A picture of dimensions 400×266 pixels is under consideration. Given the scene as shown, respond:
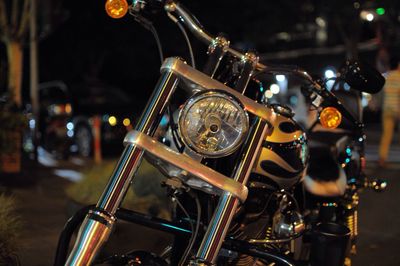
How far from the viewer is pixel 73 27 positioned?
A: 77.2 ft

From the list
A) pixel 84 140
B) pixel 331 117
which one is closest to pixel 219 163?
pixel 331 117

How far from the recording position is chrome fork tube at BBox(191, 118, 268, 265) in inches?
110

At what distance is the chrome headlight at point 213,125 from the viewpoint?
2.94 metres

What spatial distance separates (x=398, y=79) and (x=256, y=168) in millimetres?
9094

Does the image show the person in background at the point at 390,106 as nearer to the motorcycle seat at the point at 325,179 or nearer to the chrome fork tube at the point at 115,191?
→ the motorcycle seat at the point at 325,179

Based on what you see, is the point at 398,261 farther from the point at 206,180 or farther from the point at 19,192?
the point at 19,192

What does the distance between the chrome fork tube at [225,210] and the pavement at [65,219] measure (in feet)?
7.70

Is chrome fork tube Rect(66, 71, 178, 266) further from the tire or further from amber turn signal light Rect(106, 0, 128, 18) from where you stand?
the tire

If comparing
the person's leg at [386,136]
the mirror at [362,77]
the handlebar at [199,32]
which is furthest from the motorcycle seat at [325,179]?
the person's leg at [386,136]

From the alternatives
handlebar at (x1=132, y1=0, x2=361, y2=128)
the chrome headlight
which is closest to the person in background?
handlebar at (x1=132, y1=0, x2=361, y2=128)

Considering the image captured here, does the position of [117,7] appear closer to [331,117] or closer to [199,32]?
[199,32]

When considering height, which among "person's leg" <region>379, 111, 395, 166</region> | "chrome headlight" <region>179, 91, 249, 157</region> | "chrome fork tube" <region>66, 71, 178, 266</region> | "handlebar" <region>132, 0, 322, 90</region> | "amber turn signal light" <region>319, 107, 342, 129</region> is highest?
"person's leg" <region>379, 111, 395, 166</region>

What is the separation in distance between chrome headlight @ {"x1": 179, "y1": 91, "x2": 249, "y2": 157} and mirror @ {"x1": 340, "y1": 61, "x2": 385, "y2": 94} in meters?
0.99

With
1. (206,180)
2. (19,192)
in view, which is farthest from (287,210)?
(19,192)
